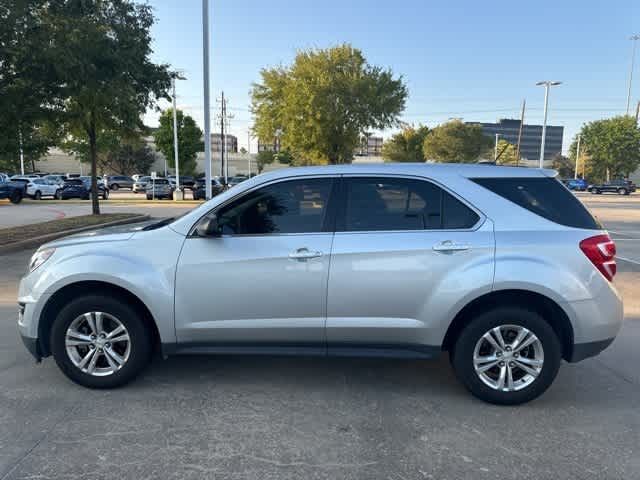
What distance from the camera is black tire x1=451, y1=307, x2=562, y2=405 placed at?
351 centimetres

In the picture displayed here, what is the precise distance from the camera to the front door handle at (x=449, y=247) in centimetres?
347

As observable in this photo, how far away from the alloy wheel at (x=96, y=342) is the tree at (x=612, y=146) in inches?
3185

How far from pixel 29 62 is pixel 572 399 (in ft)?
35.6

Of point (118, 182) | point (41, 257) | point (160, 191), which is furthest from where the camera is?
point (118, 182)

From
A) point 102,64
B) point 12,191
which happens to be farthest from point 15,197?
point 102,64

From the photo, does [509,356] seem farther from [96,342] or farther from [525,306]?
[96,342]

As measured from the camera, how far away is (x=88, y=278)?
143 inches

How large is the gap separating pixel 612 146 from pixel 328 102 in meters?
61.5

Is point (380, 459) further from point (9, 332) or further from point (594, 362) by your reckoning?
point (9, 332)

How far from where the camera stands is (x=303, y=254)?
3523 mm

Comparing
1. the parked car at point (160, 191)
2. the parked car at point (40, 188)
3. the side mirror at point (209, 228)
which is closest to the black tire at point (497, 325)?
the side mirror at point (209, 228)

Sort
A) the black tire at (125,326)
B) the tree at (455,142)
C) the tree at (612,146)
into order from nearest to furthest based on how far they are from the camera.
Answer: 1. the black tire at (125,326)
2. the tree at (455,142)
3. the tree at (612,146)

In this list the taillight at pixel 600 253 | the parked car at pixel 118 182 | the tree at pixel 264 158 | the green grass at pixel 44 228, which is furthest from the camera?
the tree at pixel 264 158

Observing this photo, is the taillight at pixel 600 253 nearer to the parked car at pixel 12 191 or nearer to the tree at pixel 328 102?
the tree at pixel 328 102
